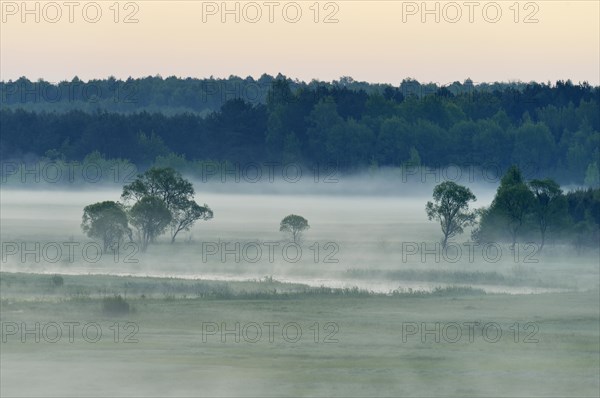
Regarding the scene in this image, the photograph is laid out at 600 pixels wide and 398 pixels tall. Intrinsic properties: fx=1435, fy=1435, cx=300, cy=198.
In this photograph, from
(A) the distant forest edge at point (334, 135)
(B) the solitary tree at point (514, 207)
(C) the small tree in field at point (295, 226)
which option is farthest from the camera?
(A) the distant forest edge at point (334, 135)

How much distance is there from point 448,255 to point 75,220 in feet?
167

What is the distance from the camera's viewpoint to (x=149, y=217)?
93.8 m

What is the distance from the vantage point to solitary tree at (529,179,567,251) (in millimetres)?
89562

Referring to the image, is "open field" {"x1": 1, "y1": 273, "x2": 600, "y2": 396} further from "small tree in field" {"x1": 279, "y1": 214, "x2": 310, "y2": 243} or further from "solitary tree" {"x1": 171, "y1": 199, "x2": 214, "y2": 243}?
"solitary tree" {"x1": 171, "y1": 199, "x2": 214, "y2": 243}

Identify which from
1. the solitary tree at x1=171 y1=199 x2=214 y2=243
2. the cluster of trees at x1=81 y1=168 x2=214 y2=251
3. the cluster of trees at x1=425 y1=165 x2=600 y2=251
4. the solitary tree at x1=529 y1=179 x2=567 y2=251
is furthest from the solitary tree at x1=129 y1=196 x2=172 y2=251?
the solitary tree at x1=529 y1=179 x2=567 y2=251

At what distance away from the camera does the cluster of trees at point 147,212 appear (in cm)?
8938

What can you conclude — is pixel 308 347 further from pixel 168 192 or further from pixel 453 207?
pixel 168 192

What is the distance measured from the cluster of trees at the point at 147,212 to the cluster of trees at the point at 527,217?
1796 cm

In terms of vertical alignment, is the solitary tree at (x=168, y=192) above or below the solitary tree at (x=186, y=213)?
above

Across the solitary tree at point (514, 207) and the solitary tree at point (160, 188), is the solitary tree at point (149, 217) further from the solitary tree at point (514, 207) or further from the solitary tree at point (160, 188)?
the solitary tree at point (514, 207)

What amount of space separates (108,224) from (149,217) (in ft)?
17.0

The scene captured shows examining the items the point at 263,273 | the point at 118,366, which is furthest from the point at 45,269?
the point at 118,366

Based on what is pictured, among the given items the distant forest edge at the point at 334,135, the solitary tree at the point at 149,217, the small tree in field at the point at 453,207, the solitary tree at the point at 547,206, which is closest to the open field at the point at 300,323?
the solitary tree at the point at 149,217

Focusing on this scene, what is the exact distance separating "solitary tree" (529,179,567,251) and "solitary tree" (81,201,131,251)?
2581cm
